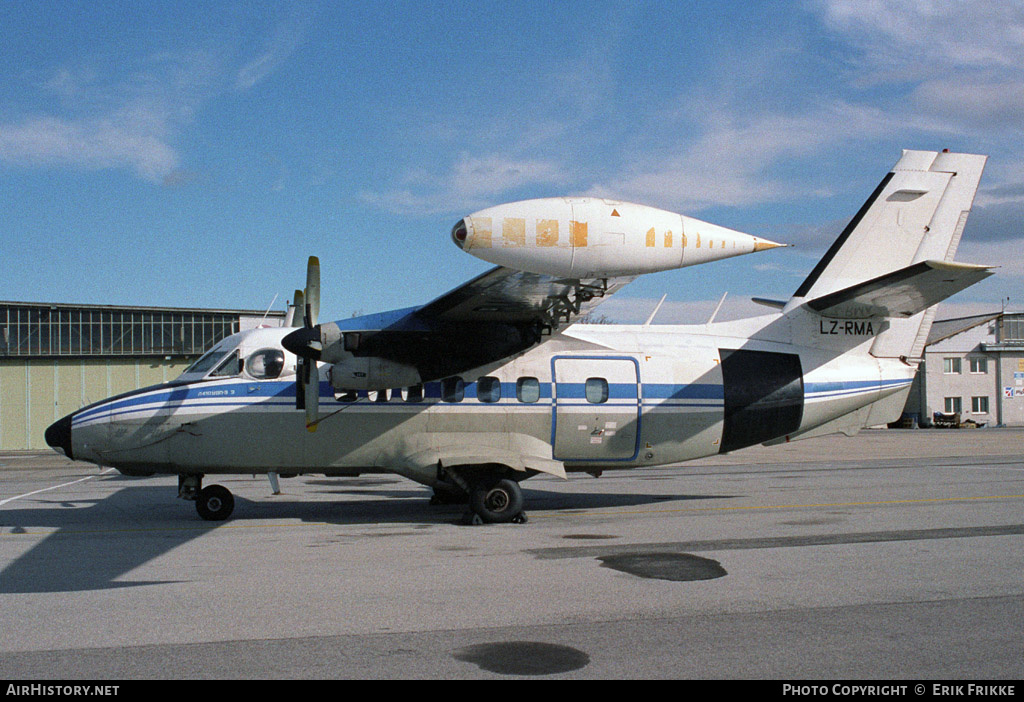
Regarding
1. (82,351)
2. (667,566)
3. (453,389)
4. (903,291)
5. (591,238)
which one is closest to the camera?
(591,238)

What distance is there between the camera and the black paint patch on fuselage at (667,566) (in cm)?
926

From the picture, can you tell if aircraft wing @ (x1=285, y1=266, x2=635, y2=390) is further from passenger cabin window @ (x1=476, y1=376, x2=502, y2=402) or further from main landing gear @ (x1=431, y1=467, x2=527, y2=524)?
main landing gear @ (x1=431, y1=467, x2=527, y2=524)

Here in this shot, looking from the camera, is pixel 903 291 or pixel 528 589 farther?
pixel 903 291

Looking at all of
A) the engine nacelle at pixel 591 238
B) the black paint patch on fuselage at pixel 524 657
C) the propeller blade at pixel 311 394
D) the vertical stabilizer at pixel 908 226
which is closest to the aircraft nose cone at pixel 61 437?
the propeller blade at pixel 311 394

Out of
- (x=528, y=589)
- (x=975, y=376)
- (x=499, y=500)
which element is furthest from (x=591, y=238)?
(x=975, y=376)

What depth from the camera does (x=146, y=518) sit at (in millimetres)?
14336

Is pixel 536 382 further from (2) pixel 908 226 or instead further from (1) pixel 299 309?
(2) pixel 908 226

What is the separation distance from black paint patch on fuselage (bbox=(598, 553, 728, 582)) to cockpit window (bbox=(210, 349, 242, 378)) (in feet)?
23.5

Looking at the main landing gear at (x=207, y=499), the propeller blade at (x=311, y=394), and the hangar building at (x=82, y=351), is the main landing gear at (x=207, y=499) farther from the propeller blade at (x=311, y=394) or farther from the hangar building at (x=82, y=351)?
the hangar building at (x=82, y=351)

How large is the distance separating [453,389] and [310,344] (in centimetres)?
277

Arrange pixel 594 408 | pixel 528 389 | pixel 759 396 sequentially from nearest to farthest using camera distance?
1. pixel 528 389
2. pixel 594 408
3. pixel 759 396

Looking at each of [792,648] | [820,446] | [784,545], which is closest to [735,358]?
[784,545]

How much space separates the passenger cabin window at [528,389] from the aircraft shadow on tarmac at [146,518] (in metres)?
2.27

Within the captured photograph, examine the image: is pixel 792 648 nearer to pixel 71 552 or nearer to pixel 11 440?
pixel 71 552
